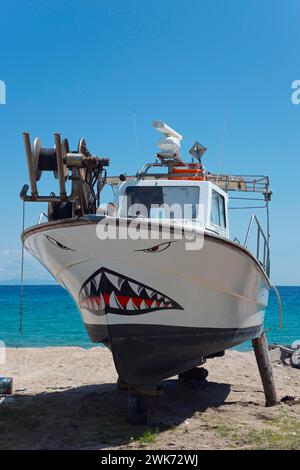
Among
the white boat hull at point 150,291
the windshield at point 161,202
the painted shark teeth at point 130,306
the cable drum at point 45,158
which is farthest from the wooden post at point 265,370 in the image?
the cable drum at point 45,158

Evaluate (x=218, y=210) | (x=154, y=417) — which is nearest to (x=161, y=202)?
(x=218, y=210)

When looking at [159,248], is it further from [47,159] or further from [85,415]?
[85,415]

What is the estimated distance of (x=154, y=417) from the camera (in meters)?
7.79

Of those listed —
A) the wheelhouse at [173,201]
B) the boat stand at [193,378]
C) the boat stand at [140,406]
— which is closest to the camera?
the boat stand at [140,406]

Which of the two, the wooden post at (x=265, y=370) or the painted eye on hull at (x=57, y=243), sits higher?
the painted eye on hull at (x=57, y=243)

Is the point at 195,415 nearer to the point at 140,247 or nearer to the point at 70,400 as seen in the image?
the point at 70,400

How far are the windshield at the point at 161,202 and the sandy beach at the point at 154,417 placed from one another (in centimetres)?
272

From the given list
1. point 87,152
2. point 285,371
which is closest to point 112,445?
point 87,152

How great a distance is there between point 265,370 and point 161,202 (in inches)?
133

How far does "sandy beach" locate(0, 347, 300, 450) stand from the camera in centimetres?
664

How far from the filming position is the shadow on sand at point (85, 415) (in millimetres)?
6684

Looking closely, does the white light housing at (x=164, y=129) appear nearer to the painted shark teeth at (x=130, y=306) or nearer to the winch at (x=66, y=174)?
the winch at (x=66, y=174)

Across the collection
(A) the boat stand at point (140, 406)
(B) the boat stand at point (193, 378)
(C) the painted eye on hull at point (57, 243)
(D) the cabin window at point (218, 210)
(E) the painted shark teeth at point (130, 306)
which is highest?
(D) the cabin window at point (218, 210)
